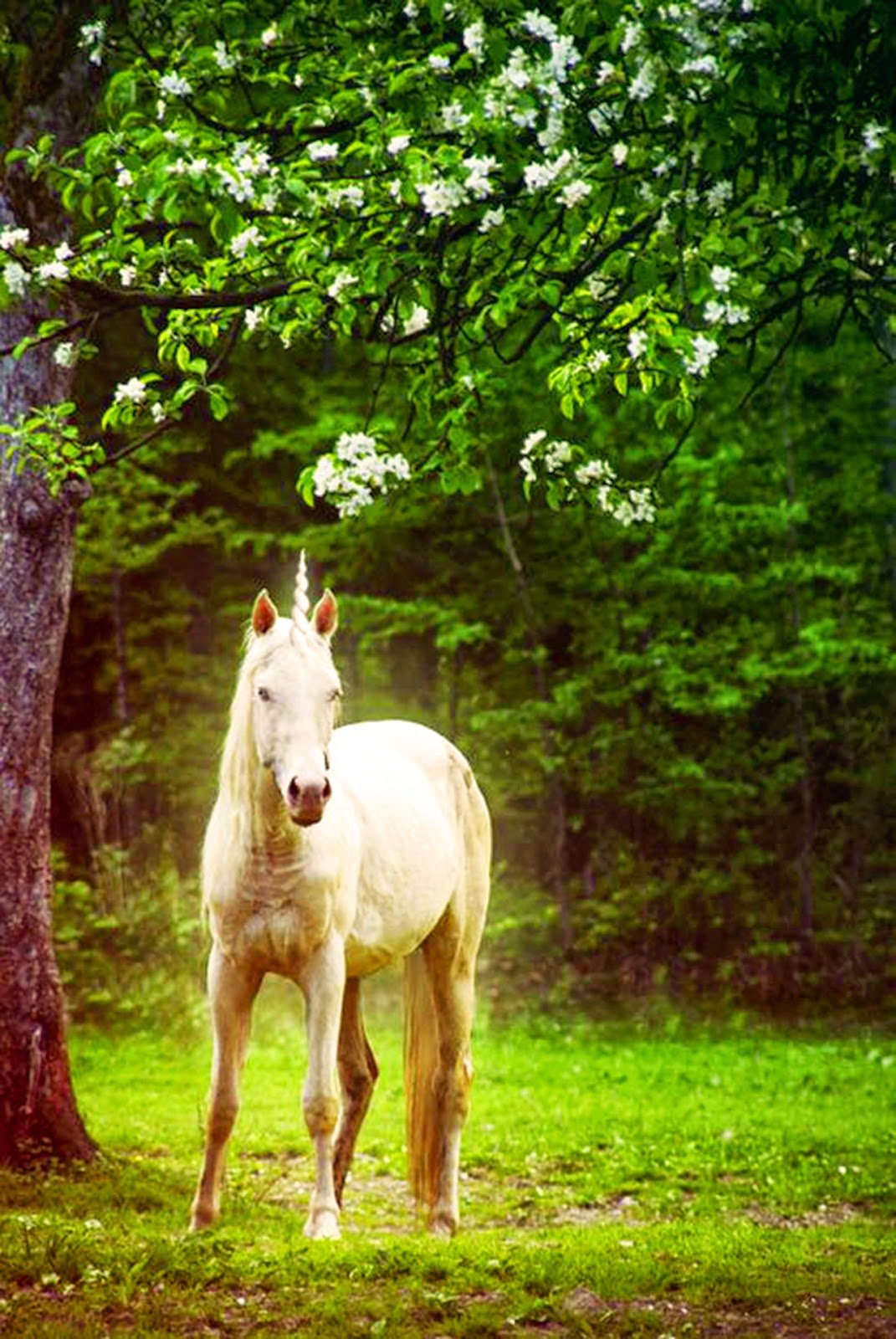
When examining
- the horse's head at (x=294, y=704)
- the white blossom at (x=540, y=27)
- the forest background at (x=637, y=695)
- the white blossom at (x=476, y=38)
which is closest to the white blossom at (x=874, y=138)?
the white blossom at (x=540, y=27)

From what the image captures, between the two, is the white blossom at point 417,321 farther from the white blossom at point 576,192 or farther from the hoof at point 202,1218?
the hoof at point 202,1218

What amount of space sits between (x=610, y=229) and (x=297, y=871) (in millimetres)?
3063

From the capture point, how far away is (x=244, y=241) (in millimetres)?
6055

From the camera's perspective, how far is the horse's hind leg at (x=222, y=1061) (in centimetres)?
718

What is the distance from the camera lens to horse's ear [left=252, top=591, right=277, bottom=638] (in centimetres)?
689

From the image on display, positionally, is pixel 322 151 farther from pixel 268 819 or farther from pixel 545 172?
pixel 268 819

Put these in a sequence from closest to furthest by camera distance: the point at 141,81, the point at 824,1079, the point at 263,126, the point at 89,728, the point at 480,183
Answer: the point at 480,183, the point at 141,81, the point at 263,126, the point at 824,1079, the point at 89,728

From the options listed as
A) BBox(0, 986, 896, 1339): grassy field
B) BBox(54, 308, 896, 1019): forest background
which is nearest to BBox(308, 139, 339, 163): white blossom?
BBox(0, 986, 896, 1339): grassy field

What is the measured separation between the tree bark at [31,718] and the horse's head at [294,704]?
2.19 m

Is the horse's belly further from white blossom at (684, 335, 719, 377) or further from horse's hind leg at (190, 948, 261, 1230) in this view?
white blossom at (684, 335, 719, 377)

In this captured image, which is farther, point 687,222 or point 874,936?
point 874,936

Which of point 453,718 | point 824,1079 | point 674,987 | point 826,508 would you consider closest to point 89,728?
point 453,718

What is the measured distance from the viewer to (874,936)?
18.2 metres

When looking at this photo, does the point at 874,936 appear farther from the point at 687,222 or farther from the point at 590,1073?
the point at 687,222
